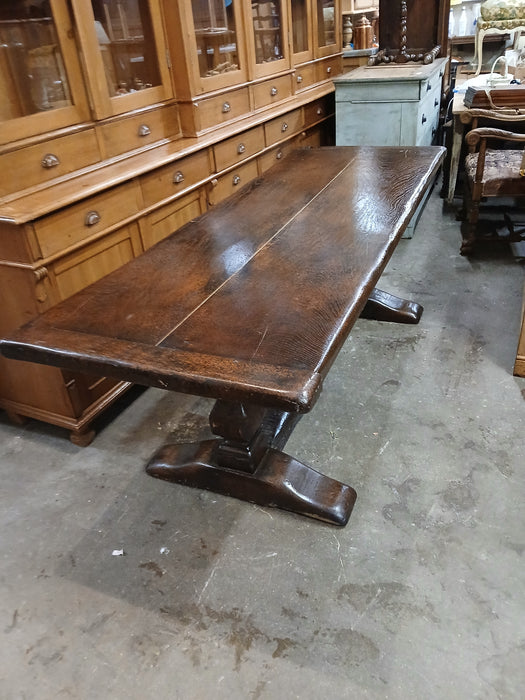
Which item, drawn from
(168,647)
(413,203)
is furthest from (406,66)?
(168,647)

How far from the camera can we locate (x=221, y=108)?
273 cm

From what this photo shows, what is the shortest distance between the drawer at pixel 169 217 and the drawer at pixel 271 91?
35.7 inches

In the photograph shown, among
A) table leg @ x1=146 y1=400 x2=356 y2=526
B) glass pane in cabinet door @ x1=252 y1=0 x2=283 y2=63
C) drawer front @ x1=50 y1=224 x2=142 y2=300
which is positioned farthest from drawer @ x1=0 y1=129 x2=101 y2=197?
glass pane in cabinet door @ x1=252 y1=0 x2=283 y2=63

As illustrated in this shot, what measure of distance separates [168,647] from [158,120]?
2049 millimetres

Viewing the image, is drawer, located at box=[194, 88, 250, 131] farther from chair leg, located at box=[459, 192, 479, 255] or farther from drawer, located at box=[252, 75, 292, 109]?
chair leg, located at box=[459, 192, 479, 255]

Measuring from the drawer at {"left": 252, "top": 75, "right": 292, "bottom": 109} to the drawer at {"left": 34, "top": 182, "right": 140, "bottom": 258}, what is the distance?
1.36 meters

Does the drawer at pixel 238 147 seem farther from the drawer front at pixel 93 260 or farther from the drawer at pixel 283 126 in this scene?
the drawer front at pixel 93 260

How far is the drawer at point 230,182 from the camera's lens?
2.62 metres

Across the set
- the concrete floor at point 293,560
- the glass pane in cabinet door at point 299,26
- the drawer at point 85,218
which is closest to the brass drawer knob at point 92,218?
the drawer at point 85,218

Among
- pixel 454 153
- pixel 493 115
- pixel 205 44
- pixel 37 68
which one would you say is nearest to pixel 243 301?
pixel 37 68

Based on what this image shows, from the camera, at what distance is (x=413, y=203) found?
75.0 inches

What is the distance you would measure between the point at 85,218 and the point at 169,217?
0.51 m

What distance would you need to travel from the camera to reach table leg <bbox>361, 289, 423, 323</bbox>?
2.64 meters

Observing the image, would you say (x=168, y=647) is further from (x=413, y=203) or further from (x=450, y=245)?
(x=450, y=245)
